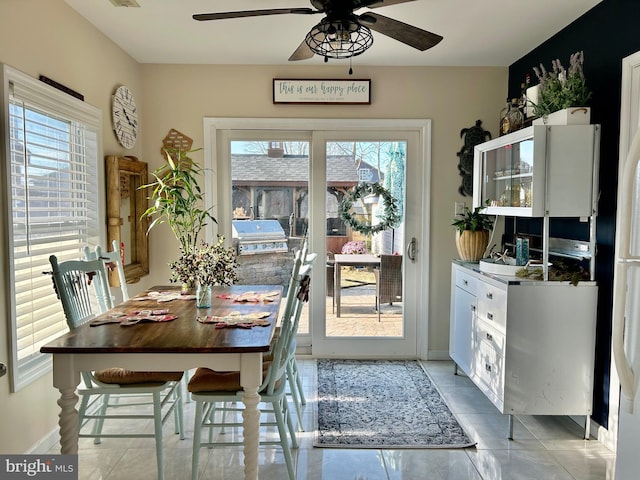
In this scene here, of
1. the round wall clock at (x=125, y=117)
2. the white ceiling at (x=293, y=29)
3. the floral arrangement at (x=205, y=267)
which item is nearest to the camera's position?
the floral arrangement at (x=205, y=267)

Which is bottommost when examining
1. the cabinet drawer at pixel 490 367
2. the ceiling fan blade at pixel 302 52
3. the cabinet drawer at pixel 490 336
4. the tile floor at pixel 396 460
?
the tile floor at pixel 396 460

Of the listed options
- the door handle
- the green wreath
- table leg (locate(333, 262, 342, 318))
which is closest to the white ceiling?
the green wreath

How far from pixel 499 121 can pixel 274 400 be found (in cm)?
312

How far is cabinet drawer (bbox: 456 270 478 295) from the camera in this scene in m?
3.42

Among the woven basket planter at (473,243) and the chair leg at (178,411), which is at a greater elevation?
the woven basket planter at (473,243)

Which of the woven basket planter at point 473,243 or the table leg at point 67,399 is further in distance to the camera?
the woven basket planter at point 473,243

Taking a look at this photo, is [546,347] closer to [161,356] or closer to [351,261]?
[351,261]

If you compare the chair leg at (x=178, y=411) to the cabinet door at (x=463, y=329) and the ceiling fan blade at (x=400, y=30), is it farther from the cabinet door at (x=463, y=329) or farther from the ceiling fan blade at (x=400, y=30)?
the ceiling fan blade at (x=400, y=30)

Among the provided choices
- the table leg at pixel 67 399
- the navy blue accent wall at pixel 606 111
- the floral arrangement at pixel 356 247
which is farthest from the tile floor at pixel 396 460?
the floral arrangement at pixel 356 247

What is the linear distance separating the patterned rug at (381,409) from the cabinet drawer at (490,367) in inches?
12.7

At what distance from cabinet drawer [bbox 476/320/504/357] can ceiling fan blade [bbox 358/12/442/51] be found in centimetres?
173

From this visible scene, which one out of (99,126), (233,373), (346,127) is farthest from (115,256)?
(346,127)

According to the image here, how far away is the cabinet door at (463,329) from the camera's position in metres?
3.51

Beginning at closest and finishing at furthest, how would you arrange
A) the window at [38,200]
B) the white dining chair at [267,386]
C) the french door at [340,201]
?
the white dining chair at [267,386], the window at [38,200], the french door at [340,201]
